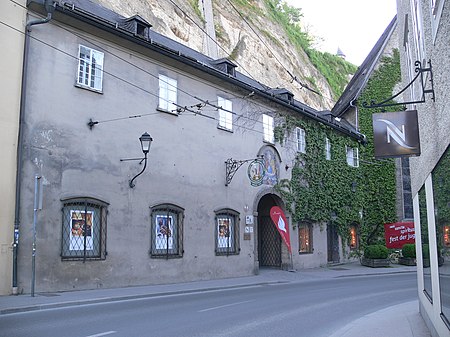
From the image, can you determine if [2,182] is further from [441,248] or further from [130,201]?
[441,248]

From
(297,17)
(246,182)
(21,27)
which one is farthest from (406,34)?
(297,17)

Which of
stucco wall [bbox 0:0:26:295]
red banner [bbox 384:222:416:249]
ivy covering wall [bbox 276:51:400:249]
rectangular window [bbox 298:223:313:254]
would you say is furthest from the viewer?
red banner [bbox 384:222:416:249]

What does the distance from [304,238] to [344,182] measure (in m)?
6.21

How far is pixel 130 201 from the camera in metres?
16.7

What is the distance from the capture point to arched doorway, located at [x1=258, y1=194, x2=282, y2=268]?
85.2ft

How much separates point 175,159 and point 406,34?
31.4 ft

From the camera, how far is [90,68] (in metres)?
15.9

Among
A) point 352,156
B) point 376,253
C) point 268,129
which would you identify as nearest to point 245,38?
point 352,156

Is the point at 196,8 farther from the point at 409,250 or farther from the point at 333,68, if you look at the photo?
the point at 333,68

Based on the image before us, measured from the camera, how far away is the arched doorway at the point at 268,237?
25961mm

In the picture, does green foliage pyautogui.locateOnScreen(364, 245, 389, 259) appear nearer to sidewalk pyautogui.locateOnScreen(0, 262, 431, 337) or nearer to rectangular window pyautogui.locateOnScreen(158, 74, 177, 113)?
sidewalk pyautogui.locateOnScreen(0, 262, 431, 337)

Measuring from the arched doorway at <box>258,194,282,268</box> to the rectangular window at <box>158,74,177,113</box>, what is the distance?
28.8 ft

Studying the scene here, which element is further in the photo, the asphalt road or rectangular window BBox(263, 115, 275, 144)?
rectangular window BBox(263, 115, 275, 144)

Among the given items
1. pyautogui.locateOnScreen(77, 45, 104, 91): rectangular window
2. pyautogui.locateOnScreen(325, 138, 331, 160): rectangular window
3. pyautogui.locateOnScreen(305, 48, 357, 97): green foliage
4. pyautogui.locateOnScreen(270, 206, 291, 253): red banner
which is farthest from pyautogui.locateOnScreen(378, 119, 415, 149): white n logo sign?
pyautogui.locateOnScreen(305, 48, 357, 97): green foliage
